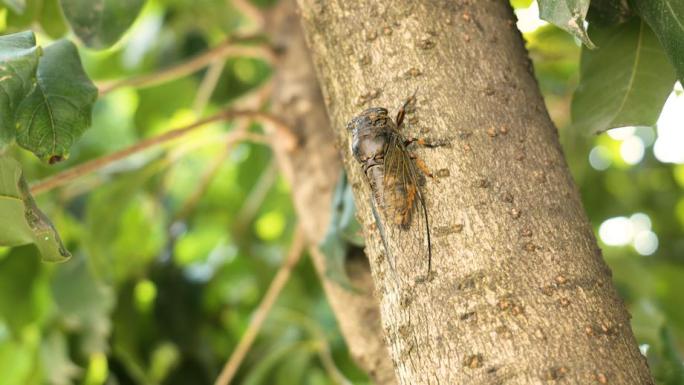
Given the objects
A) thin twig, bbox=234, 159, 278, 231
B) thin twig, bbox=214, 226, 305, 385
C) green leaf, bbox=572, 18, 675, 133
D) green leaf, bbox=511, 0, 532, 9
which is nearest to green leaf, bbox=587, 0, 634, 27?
green leaf, bbox=572, 18, 675, 133

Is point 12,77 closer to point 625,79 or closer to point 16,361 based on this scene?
point 625,79

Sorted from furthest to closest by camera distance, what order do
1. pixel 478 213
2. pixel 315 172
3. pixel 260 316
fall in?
1. pixel 260 316
2. pixel 315 172
3. pixel 478 213

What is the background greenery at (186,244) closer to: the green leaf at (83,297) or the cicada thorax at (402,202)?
the green leaf at (83,297)

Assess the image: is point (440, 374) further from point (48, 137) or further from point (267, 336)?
point (267, 336)

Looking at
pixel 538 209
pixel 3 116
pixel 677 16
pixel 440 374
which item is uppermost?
pixel 677 16

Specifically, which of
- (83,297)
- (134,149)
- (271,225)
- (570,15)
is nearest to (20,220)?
(134,149)

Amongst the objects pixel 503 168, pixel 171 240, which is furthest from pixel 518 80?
pixel 171 240

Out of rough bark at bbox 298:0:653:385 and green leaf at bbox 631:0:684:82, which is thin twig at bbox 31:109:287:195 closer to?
rough bark at bbox 298:0:653:385
